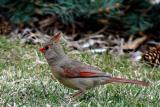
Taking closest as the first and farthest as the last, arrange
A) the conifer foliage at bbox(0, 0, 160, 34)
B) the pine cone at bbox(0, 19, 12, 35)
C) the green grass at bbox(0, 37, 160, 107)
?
the green grass at bbox(0, 37, 160, 107) → the conifer foliage at bbox(0, 0, 160, 34) → the pine cone at bbox(0, 19, 12, 35)

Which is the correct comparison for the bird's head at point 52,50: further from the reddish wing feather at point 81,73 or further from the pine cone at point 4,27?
the pine cone at point 4,27

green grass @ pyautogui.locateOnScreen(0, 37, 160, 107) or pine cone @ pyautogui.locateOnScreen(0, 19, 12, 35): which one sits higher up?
pine cone @ pyautogui.locateOnScreen(0, 19, 12, 35)

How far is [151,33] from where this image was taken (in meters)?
9.40

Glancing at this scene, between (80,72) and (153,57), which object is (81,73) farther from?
(153,57)

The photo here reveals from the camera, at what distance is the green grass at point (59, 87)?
5.51m

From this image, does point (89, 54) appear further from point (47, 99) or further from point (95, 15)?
point (47, 99)

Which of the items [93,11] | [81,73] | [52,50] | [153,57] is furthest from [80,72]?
[93,11]

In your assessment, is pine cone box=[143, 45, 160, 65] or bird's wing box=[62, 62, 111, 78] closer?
bird's wing box=[62, 62, 111, 78]

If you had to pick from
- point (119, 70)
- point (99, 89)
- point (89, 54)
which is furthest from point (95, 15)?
point (99, 89)

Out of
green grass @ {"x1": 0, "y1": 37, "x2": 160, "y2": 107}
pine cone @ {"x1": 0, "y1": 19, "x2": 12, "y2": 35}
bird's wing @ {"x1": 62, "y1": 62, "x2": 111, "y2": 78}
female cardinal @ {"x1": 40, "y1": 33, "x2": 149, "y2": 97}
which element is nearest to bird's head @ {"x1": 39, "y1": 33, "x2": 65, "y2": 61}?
female cardinal @ {"x1": 40, "y1": 33, "x2": 149, "y2": 97}

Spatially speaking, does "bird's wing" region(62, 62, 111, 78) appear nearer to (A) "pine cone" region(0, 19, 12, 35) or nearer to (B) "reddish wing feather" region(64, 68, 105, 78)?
(B) "reddish wing feather" region(64, 68, 105, 78)

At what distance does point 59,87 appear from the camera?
20.0ft

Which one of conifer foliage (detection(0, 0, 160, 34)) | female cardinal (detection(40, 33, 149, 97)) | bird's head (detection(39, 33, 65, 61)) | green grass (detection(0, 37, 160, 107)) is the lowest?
green grass (detection(0, 37, 160, 107))

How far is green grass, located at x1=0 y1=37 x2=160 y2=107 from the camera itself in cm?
551
